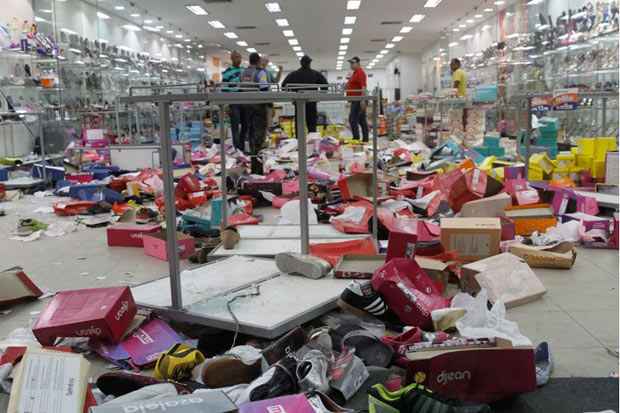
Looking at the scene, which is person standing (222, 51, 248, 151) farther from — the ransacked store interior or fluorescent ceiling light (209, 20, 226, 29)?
fluorescent ceiling light (209, 20, 226, 29)

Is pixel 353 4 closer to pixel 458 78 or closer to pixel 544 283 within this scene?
pixel 458 78

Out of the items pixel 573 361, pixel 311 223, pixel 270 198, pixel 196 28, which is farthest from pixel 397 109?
pixel 573 361

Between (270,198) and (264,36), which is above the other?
(264,36)

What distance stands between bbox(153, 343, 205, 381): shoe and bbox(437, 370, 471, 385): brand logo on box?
2.86 ft

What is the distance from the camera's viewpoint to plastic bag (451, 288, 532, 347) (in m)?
2.39

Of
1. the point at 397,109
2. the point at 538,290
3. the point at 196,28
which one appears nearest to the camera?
the point at 538,290

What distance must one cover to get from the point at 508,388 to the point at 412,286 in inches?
31.5

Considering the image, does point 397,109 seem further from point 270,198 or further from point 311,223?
point 311,223

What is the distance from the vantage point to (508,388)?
2.07 meters

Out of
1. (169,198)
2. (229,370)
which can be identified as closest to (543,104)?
(169,198)

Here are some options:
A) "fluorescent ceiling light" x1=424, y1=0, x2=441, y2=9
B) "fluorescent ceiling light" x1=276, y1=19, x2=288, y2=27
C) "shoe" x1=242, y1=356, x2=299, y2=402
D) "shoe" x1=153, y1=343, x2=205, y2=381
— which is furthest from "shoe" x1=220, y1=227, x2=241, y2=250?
"fluorescent ceiling light" x1=276, y1=19, x2=288, y2=27

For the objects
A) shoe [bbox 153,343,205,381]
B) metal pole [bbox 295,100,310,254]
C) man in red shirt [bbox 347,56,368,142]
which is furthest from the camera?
man in red shirt [bbox 347,56,368,142]

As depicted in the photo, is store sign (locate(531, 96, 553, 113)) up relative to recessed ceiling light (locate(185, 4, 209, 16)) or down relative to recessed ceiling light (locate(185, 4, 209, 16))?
down

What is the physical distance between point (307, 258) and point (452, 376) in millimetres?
1259
